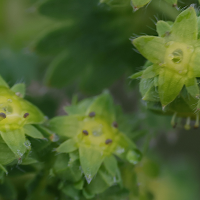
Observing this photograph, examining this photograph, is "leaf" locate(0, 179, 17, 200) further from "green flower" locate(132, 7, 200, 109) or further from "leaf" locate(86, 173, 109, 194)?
"green flower" locate(132, 7, 200, 109)

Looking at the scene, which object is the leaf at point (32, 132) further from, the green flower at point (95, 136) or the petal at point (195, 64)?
the petal at point (195, 64)

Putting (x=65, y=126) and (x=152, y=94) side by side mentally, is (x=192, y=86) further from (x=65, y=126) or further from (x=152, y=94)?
(x=65, y=126)

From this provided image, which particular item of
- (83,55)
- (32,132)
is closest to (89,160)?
(32,132)

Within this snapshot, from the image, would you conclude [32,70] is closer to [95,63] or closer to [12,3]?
[95,63]

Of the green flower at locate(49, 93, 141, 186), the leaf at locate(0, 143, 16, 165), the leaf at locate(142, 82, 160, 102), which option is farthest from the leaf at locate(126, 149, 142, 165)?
the leaf at locate(0, 143, 16, 165)

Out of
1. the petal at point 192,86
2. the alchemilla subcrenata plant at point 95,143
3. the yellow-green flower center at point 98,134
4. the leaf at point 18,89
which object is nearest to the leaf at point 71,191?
the alchemilla subcrenata plant at point 95,143

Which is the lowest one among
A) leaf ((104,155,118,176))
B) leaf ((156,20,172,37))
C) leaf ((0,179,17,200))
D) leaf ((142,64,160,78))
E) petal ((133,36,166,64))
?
leaf ((0,179,17,200))
